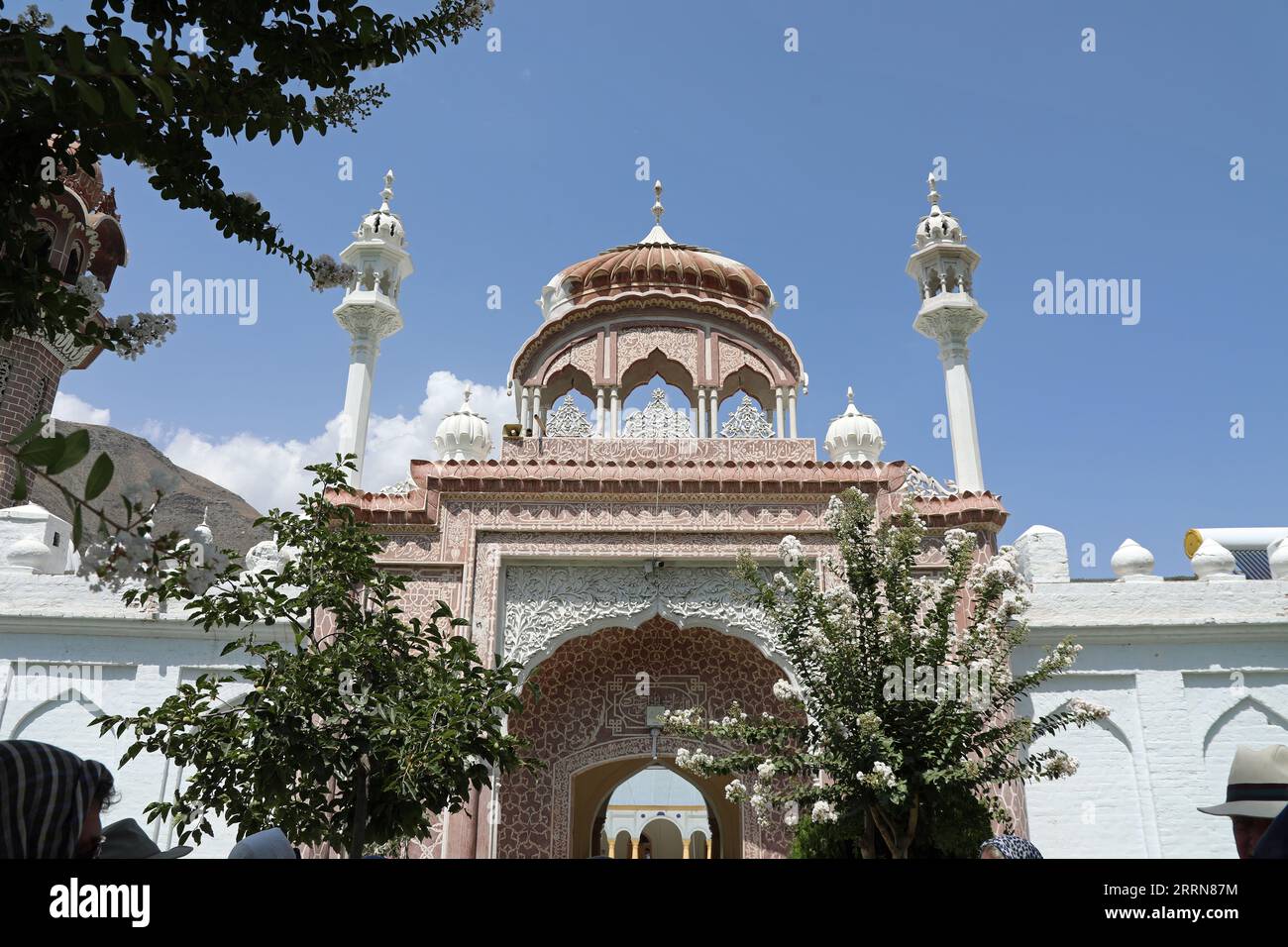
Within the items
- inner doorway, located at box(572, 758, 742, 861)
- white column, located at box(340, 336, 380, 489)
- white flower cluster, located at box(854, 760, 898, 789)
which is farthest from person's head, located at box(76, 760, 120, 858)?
inner doorway, located at box(572, 758, 742, 861)

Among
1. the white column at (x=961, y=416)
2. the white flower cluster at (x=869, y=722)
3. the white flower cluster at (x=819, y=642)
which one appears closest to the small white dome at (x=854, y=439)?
the white column at (x=961, y=416)

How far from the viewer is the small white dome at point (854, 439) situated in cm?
1183

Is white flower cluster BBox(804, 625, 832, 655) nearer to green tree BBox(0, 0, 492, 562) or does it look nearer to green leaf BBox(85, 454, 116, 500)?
green tree BBox(0, 0, 492, 562)

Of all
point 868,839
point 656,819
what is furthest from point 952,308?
point 656,819

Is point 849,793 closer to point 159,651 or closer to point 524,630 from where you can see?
point 524,630

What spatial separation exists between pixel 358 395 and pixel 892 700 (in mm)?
8575

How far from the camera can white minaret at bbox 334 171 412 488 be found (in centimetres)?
1265

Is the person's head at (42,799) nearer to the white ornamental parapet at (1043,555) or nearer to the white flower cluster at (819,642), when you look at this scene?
the white flower cluster at (819,642)

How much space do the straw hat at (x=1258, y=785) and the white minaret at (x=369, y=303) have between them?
1066 centimetres

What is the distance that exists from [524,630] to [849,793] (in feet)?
14.2

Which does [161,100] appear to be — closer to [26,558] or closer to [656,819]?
[26,558]

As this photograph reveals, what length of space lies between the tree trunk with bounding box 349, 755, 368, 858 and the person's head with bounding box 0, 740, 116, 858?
4.26m

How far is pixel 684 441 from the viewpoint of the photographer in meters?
11.7
